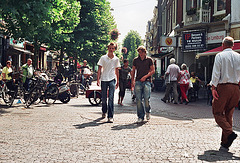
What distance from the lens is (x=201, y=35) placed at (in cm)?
2194

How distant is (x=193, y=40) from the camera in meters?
22.6

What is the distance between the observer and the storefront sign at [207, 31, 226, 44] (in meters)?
20.5

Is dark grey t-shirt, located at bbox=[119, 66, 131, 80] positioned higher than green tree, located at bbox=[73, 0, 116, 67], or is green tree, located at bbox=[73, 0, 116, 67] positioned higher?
green tree, located at bbox=[73, 0, 116, 67]

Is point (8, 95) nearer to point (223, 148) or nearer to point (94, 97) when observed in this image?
point (94, 97)

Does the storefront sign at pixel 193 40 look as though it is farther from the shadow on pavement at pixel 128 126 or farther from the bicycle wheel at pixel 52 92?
the shadow on pavement at pixel 128 126

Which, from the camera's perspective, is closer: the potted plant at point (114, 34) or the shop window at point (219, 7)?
the shop window at point (219, 7)

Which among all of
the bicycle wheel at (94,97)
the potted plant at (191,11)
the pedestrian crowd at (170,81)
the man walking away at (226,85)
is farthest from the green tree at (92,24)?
the man walking away at (226,85)

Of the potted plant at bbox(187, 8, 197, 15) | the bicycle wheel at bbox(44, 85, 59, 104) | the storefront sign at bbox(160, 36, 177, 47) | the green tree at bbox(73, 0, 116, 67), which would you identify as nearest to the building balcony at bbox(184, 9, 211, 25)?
the potted plant at bbox(187, 8, 197, 15)

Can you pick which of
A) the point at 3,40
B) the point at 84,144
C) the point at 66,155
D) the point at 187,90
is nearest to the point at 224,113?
the point at 84,144

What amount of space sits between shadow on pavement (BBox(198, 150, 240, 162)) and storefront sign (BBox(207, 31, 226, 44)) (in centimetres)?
1637

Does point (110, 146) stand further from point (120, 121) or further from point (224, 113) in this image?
point (120, 121)

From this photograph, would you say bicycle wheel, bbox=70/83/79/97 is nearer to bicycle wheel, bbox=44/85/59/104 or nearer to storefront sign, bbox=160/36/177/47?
bicycle wheel, bbox=44/85/59/104

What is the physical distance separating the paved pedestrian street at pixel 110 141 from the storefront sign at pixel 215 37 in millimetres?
13114

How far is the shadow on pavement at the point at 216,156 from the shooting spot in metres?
4.58
